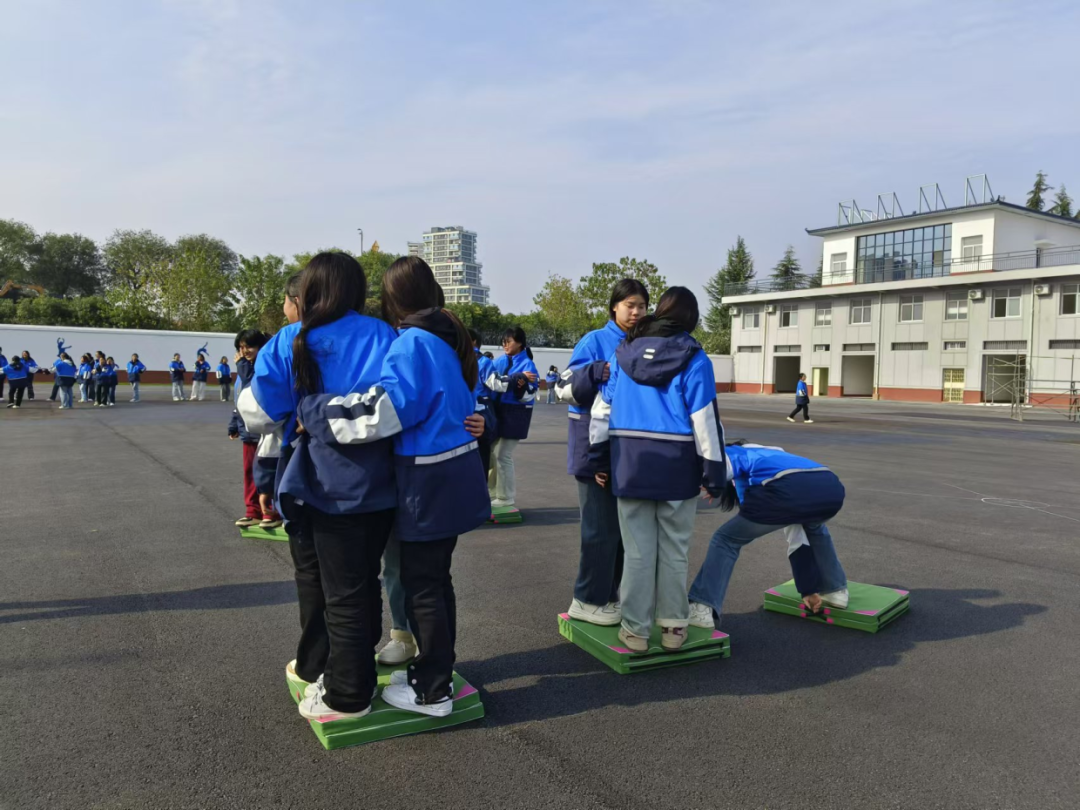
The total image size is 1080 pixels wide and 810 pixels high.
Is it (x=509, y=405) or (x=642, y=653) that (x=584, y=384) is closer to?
(x=642, y=653)

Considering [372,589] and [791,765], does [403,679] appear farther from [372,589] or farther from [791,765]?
[791,765]

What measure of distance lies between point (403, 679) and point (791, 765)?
1.69 meters

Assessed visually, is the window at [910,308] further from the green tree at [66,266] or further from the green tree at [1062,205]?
the green tree at [66,266]

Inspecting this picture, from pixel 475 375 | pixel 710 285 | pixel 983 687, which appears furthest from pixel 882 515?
pixel 710 285

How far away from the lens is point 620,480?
3.79 meters

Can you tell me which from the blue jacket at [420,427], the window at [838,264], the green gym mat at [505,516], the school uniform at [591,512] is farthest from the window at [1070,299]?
the blue jacket at [420,427]

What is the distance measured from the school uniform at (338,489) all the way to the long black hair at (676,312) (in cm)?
139

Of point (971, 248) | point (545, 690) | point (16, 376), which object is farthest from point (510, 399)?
point (971, 248)

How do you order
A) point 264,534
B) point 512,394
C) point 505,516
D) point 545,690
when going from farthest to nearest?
point 505,516, point 512,394, point 264,534, point 545,690

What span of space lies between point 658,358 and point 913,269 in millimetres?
49867

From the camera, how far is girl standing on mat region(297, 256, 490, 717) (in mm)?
2893

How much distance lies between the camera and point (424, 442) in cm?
304

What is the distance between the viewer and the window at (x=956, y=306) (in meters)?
43.0

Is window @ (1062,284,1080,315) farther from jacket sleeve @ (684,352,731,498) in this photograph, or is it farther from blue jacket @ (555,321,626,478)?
jacket sleeve @ (684,352,731,498)
